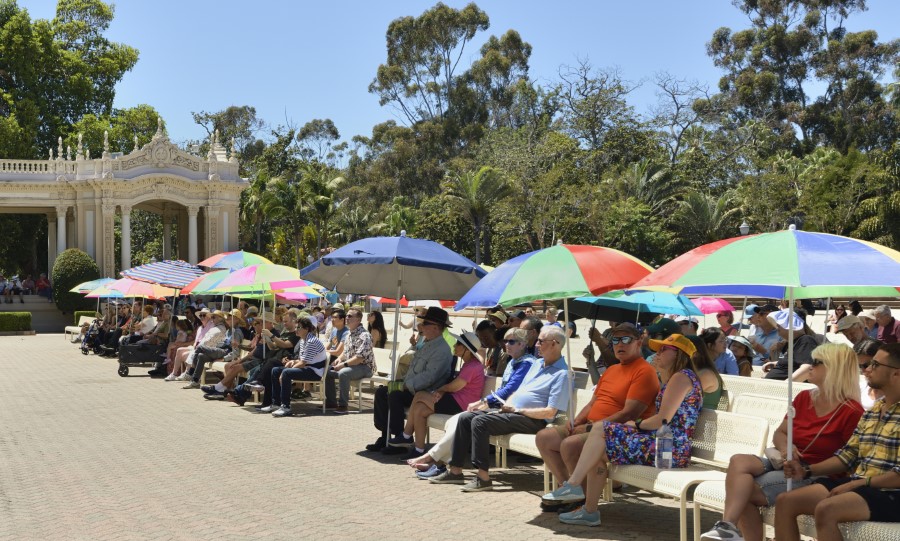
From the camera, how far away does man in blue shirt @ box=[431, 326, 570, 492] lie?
821cm

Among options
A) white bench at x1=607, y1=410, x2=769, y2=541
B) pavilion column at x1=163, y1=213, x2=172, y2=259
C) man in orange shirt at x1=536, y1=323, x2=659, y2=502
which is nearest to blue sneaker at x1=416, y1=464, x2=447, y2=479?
man in orange shirt at x1=536, y1=323, x2=659, y2=502

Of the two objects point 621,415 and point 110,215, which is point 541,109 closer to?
point 110,215

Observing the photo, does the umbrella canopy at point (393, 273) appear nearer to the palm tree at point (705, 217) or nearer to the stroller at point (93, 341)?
the stroller at point (93, 341)

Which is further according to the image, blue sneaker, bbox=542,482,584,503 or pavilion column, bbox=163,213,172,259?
pavilion column, bbox=163,213,172,259

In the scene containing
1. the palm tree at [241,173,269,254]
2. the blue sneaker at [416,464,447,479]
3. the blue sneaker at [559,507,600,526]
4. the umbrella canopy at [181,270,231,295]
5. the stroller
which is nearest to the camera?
the blue sneaker at [559,507,600,526]

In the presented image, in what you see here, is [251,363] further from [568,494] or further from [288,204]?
[288,204]

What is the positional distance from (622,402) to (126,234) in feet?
133

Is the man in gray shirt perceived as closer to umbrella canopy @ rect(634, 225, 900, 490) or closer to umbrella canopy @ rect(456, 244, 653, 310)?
umbrella canopy @ rect(456, 244, 653, 310)

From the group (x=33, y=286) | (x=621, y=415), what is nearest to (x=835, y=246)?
(x=621, y=415)

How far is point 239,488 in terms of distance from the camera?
27.0ft

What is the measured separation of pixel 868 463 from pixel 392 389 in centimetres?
550

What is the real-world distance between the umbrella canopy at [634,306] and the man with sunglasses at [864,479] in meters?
6.16

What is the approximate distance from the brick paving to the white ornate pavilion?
107 feet

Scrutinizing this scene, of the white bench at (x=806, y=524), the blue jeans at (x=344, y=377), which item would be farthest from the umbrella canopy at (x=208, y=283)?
the white bench at (x=806, y=524)
